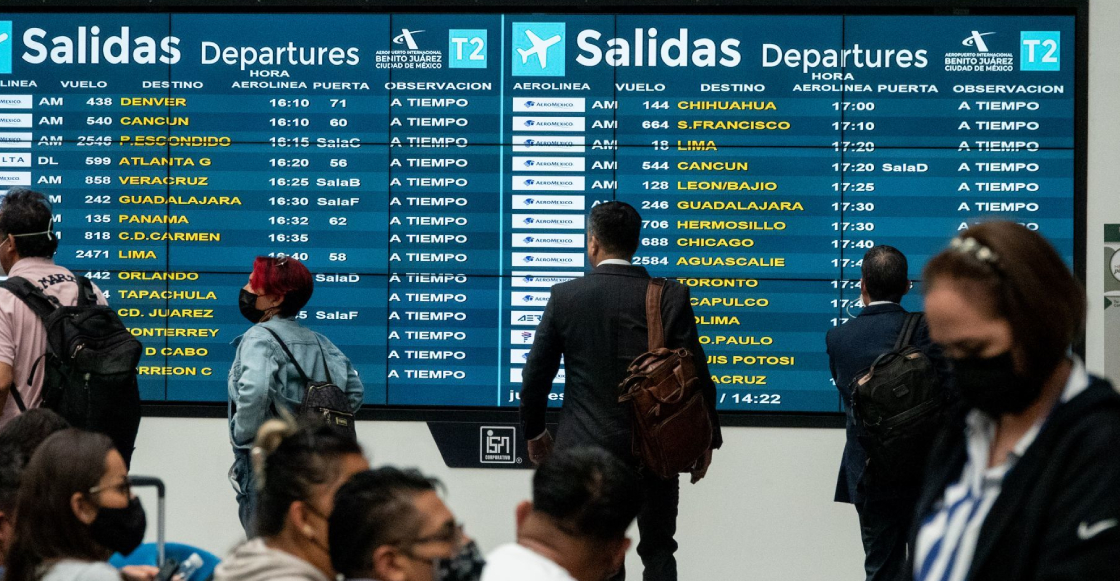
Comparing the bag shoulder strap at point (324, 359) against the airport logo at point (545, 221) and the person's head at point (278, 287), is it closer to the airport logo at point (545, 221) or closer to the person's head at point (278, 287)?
the person's head at point (278, 287)

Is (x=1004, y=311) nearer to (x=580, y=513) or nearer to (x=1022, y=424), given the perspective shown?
(x=1022, y=424)

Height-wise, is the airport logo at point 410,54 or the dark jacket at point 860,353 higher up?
the airport logo at point 410,54

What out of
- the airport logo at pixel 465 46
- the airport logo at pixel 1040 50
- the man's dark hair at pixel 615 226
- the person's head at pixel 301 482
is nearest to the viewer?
the person's head at pixel 301 482

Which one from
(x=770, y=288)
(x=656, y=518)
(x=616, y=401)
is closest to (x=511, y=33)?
(x=770, y=288)

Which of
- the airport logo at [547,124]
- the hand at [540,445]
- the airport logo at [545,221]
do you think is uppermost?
the airport logo at [547,124]

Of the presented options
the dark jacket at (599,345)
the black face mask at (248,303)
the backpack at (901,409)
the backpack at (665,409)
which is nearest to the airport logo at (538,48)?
the dark jacket at (599,345)

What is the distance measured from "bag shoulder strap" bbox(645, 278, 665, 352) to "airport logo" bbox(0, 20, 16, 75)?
3373 mm

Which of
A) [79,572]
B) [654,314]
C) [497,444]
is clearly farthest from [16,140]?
[79,572]

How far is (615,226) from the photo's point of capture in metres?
4.16

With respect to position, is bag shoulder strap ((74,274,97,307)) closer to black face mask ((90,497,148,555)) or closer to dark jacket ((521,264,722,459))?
dark jacket ((521,264,722,459))

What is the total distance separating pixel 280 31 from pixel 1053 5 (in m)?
3.55

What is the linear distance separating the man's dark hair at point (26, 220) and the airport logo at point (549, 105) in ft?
7.04

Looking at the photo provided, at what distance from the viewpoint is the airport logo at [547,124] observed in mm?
5305

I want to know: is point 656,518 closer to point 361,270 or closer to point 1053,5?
→ point 361,270
